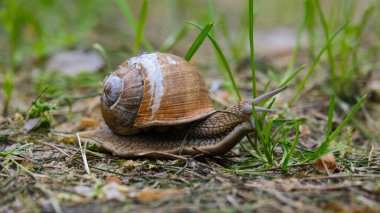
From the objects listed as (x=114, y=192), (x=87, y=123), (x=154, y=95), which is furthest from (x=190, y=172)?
(x=87, y=123)

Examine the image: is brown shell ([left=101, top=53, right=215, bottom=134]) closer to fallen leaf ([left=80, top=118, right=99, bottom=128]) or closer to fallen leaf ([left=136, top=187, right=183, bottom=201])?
fallen leaf ([left=80, top=118, right=99, bottom=128])

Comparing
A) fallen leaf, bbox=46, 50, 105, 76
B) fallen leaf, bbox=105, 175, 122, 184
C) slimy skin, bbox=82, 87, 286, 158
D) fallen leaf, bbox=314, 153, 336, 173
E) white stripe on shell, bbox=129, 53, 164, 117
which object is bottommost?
fallen leaf, bbox=105, 175, 122, 184

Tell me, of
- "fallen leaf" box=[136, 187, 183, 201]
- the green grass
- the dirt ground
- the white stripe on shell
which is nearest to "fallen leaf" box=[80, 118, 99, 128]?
the dirt ground

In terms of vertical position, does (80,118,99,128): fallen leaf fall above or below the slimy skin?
above

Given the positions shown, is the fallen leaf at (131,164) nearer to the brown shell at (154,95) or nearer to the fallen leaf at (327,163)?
the brown shell at (154,95)

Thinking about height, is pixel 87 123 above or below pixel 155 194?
above

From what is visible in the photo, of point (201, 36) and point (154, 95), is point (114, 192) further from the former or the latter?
point (201, 36)

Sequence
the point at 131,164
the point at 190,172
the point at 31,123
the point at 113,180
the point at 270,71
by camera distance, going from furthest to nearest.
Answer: the point at 270,71 → the point at 31,123 → the point at 131,164 → the point at 190,172 → the point at 113,180
